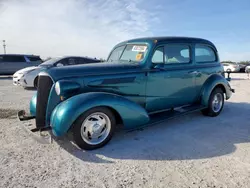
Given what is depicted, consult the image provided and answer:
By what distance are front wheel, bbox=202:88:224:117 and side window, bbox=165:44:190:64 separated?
122 centimetres

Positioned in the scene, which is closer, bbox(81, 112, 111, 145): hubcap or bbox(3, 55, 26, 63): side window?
bbox(81, 112, 111, 145): hubcap

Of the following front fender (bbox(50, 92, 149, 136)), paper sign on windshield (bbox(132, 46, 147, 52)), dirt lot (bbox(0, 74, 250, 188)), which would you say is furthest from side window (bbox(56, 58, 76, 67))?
front fender (bbox(50, 92, 149, 136))

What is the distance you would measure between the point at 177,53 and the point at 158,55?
23.5 inches

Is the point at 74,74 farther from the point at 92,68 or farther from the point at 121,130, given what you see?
the point at 121,130

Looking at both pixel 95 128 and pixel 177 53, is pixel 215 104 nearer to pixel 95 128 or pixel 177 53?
pixel 177 53

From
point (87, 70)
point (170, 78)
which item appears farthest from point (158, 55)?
point (87, 70)

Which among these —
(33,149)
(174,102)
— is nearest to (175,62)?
(174,102)

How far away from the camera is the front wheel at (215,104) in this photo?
5.24 m

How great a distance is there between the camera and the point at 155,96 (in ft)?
14.0

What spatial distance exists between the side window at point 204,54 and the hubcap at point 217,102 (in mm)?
961

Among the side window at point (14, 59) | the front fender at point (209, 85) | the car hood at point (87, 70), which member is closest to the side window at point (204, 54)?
the front fender at point (209, 85)

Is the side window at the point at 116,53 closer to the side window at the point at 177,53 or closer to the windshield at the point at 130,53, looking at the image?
the windshield at the point at 130,53

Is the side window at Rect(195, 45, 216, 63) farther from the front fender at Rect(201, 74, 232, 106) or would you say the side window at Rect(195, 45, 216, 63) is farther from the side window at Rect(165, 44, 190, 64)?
the front fender at Rect(201, 74, 232, 106)

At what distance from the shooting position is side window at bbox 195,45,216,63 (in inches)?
199
